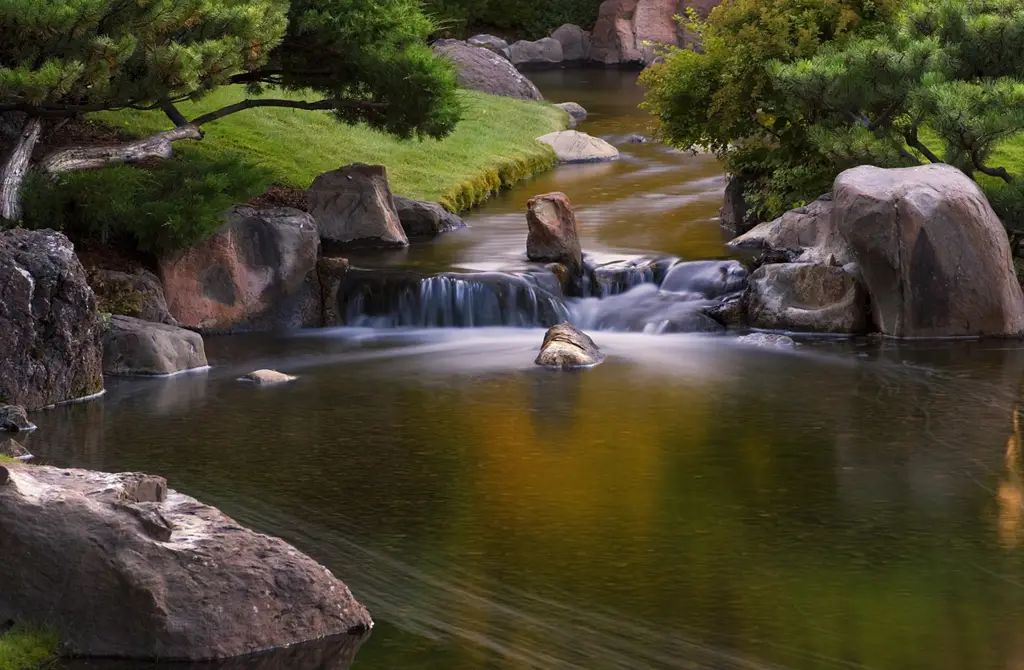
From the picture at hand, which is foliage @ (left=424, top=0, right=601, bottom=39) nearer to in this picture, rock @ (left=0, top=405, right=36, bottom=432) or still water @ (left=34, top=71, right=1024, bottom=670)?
still water @ (left=34, top=71, right=1024, bottom=670)

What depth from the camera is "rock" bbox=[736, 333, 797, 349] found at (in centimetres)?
1931

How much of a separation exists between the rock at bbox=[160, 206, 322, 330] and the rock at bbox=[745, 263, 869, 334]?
19.2 ft

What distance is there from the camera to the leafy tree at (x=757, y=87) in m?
23.9

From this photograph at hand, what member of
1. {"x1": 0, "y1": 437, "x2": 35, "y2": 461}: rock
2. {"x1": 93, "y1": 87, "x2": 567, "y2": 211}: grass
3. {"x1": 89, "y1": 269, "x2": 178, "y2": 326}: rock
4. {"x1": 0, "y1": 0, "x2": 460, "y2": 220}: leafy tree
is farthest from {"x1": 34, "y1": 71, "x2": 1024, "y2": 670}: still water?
{"x1": 93, "y1": 87, "x2": 567, "y2": 211}: grass

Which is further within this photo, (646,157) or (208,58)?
(646,157)

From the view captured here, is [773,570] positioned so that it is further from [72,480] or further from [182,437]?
[182,437]

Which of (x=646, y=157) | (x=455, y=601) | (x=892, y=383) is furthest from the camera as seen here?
(x=646, y=157)

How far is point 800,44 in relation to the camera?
23766mm

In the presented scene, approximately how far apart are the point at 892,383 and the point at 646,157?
1909cm

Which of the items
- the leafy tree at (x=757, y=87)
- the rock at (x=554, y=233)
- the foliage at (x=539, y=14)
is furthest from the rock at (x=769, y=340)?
the foliage at (x=539, y=14)

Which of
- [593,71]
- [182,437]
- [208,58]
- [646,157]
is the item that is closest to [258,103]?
[208,58]

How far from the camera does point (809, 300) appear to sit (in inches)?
794

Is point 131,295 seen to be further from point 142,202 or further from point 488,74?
point 488,74

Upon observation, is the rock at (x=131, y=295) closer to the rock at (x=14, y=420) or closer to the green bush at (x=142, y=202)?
the green bush at (x=142, y=202)
